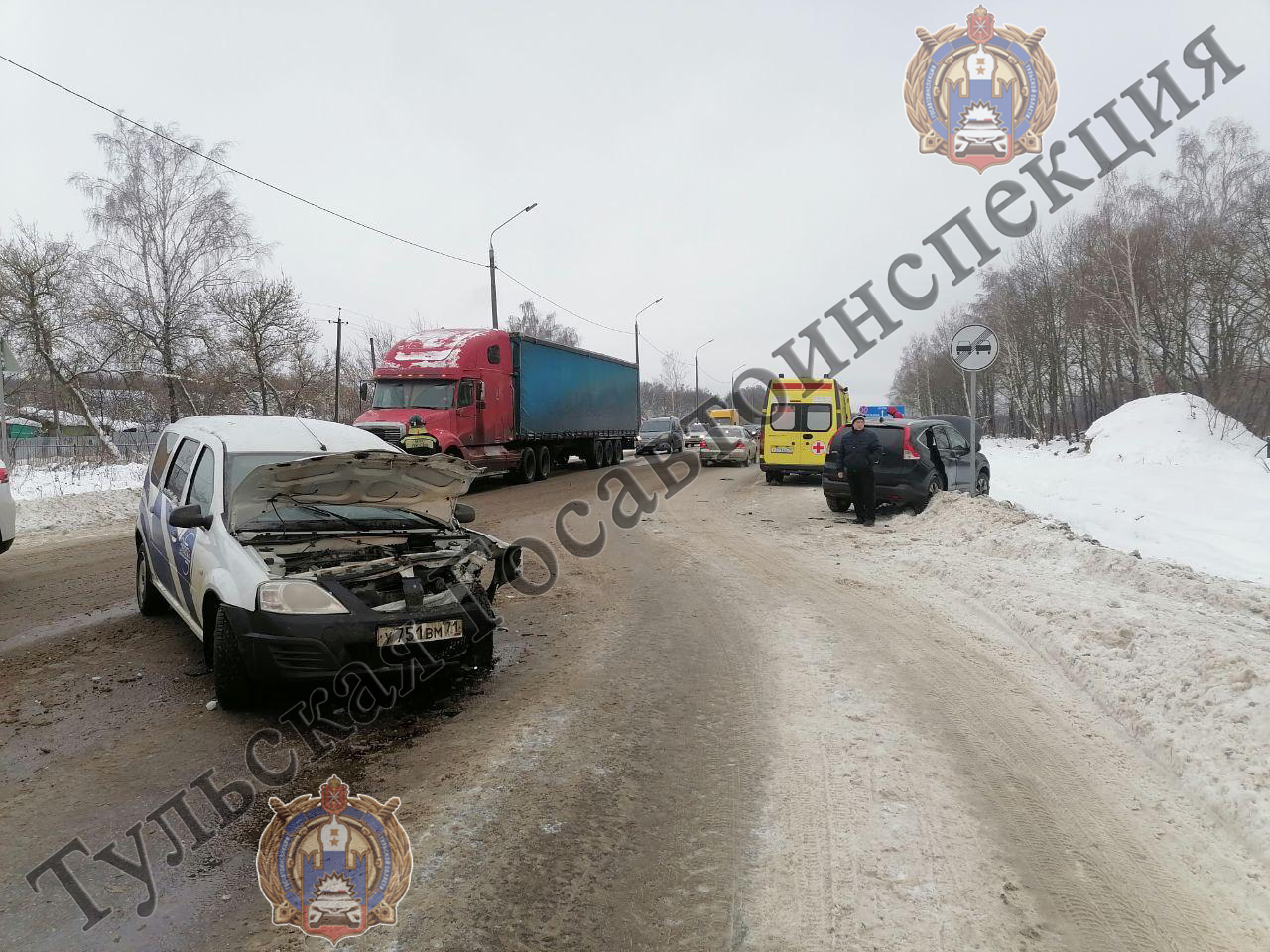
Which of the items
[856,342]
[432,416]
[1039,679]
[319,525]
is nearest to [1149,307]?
[856,342]

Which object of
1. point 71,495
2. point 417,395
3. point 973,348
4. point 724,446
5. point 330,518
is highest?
point 973,348

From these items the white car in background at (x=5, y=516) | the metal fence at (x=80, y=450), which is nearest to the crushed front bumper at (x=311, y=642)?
the white car in background at (x=5, y=516)

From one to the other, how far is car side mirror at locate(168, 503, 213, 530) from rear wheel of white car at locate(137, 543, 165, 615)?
1986mm

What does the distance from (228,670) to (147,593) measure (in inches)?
108

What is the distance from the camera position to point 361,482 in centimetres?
520

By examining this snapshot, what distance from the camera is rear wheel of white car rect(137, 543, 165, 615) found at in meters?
6.22

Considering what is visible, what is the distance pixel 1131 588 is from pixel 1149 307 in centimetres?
3599

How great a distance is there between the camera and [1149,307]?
35188 mm

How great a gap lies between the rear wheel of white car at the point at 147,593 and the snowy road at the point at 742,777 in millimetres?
169

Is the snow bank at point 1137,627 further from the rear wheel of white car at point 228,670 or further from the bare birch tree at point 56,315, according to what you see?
the bare birch tree at point 56,315

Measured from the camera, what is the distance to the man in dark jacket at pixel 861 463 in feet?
38.4

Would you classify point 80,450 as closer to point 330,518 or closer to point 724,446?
point 724,446

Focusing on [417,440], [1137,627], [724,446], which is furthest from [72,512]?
[724,446]

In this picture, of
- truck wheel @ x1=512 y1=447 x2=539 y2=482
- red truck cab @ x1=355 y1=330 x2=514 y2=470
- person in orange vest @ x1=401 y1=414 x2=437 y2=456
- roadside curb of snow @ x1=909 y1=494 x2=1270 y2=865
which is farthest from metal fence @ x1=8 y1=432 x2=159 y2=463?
roadside curb of snow @ x1=909 y1=494 x2=1270 y2=865
